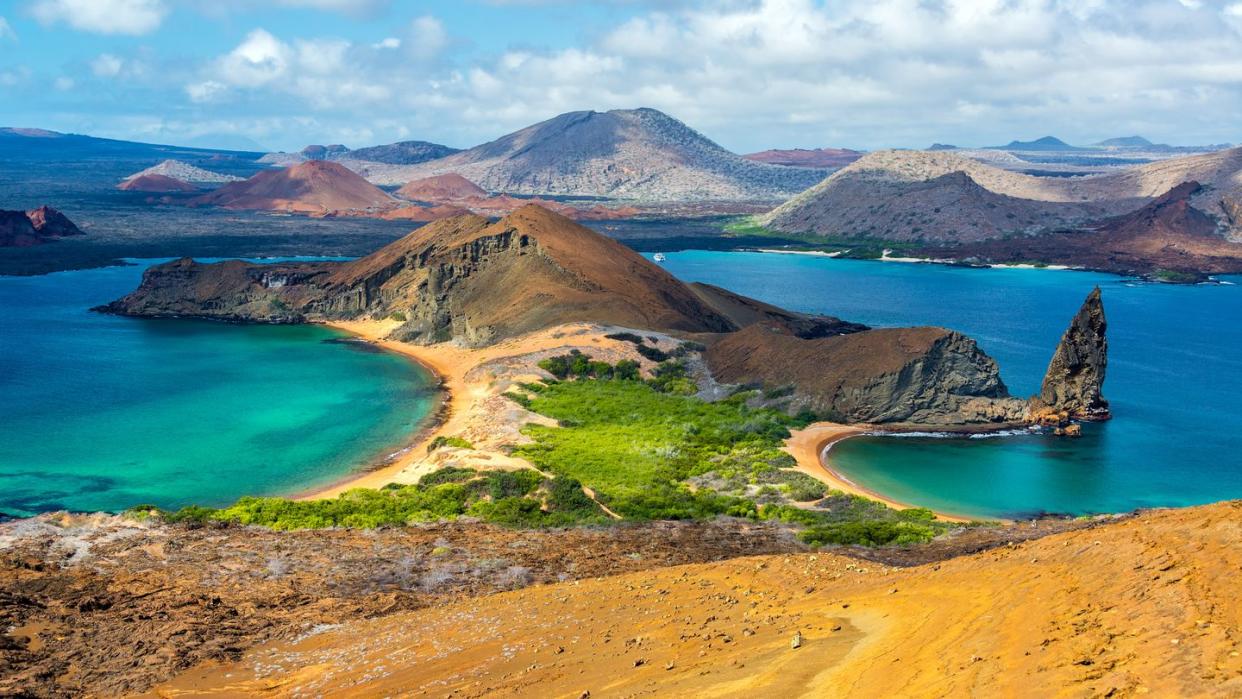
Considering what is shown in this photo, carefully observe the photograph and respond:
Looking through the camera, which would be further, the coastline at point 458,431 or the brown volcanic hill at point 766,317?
the brown volcanic hill at point 766,317

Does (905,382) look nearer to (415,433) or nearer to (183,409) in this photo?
(415,433)

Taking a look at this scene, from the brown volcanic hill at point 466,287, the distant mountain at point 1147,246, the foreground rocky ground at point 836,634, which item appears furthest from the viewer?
the distant mountain at point 1147,246

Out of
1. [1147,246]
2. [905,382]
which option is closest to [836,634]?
[905,382]

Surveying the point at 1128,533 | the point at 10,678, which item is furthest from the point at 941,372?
the point at 10,678

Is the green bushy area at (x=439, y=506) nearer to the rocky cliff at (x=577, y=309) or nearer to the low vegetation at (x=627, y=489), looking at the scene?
the low vegetation at (x=627, y=489)

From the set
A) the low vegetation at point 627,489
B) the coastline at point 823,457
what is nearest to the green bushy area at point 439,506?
the low vegetation at point 627,489

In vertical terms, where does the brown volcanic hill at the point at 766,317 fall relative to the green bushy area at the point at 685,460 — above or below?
above
